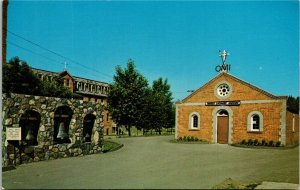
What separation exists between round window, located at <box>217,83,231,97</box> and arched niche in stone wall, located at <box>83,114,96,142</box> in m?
9.39

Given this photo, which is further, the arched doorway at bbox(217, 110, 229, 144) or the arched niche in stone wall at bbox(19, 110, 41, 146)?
the arched doorway at bbox(217, 110, 229, 144)

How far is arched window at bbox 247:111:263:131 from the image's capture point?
699 inches

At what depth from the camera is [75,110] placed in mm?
12453

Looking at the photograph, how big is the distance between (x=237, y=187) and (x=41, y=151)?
6517 millimetres

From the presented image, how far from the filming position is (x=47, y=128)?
11.3 meters

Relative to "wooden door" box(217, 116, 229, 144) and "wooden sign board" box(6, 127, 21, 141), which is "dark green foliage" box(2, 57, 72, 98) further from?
"wooden door" box(217, 116, 229, 144)

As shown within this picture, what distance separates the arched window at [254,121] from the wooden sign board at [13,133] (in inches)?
468

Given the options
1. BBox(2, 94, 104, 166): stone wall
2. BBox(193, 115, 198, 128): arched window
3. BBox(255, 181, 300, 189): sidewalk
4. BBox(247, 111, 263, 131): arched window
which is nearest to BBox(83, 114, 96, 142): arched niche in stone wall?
BBox(2, 94, 104, 166): stone wall

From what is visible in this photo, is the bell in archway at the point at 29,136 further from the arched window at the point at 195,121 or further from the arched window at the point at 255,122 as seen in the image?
the arched window at the point at 195,121

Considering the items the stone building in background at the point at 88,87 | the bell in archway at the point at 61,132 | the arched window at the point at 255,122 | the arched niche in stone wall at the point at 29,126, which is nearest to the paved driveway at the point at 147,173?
the arched niche in stone wall at the point at 29,126

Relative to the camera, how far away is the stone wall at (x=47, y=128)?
10.0 m

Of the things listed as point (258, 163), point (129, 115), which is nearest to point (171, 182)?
point (258, 163)

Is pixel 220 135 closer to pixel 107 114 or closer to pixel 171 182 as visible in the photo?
pixel 107 114

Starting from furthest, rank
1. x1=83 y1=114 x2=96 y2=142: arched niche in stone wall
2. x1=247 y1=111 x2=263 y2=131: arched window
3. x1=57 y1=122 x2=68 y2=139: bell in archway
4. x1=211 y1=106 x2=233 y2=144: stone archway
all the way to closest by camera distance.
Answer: x1=211 y1=106 x2=233 y2=144: stone archway → x1=247 y1=111 x2=263 y2=131: arched window → x1=83 y1=114 x2=96 y2=142: arched niche in stone wall → x1=57 y1=122 x2=68 y2=139: bell in archway
